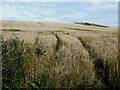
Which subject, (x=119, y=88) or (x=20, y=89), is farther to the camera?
(x=119, y=88)

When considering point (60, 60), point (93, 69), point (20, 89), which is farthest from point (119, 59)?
point (20, 89)

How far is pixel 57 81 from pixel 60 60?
1.07 metres

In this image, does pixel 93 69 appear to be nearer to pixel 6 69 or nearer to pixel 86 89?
pixel 86 89

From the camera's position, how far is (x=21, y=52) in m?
6.98

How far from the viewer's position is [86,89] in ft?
22.3

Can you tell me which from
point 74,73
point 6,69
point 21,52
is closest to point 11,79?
point 6,69

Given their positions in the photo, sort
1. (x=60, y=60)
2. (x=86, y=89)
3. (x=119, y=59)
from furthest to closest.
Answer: (x=119, y=59)
(x=60, y=60)
(x=86, y=89)

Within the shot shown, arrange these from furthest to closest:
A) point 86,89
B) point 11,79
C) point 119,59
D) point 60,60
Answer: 1. point 119,59
2. point 60,60
3. point 86,89
4. point 11,79

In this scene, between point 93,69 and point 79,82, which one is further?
point 93,69

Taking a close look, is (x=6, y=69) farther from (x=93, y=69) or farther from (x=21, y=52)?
(x=93, y=69)

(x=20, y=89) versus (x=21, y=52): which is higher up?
(x=21, y=52)

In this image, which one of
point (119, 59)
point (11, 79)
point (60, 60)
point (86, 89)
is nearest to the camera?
point (11, 79)

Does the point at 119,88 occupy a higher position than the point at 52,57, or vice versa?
the point at 52,57

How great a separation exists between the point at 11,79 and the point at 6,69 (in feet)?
0.78
